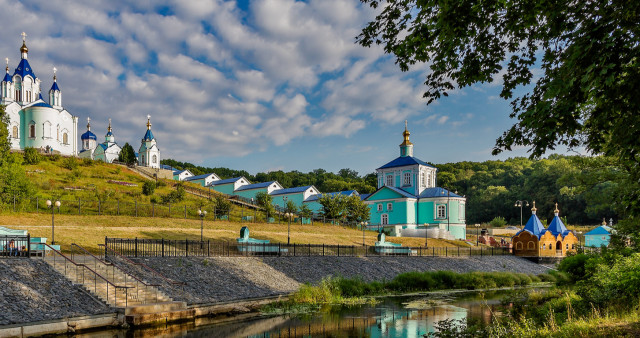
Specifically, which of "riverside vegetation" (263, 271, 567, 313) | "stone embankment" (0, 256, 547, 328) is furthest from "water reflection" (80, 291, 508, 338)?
"stone embankment" (0, 256, 547, 328)

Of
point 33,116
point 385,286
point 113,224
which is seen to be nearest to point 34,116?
point 33,116

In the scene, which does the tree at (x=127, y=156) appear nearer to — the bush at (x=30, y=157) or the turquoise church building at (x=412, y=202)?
the bush at (x=30, y=157)

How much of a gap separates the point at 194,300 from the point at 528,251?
138 ft

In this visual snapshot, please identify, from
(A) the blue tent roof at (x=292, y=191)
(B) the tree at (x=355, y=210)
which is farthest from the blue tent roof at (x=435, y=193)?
(A) the blue tent roof at (x=292, y=191)

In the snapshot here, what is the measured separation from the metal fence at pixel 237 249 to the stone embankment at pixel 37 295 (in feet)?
14.2

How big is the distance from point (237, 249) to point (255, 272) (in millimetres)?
5051

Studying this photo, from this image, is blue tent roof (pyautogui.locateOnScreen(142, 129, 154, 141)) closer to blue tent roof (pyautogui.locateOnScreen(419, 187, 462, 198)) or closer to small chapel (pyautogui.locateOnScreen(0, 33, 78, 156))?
small chapel (pyautogui.locateOnScreen(0, 33, 78, 156))

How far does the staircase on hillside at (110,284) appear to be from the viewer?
1855 cm

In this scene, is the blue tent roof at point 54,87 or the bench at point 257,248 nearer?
the bench at point 257,248

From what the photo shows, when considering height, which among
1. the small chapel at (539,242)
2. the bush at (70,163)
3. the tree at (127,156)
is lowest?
the small chapel at (539,242)

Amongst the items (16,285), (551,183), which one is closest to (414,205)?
(551,183)

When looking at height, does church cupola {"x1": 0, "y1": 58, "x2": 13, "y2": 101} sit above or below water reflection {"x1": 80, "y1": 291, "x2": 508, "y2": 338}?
above

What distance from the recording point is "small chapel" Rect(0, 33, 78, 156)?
238 ft

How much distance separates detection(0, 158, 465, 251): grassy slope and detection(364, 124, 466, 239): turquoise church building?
7005mm
